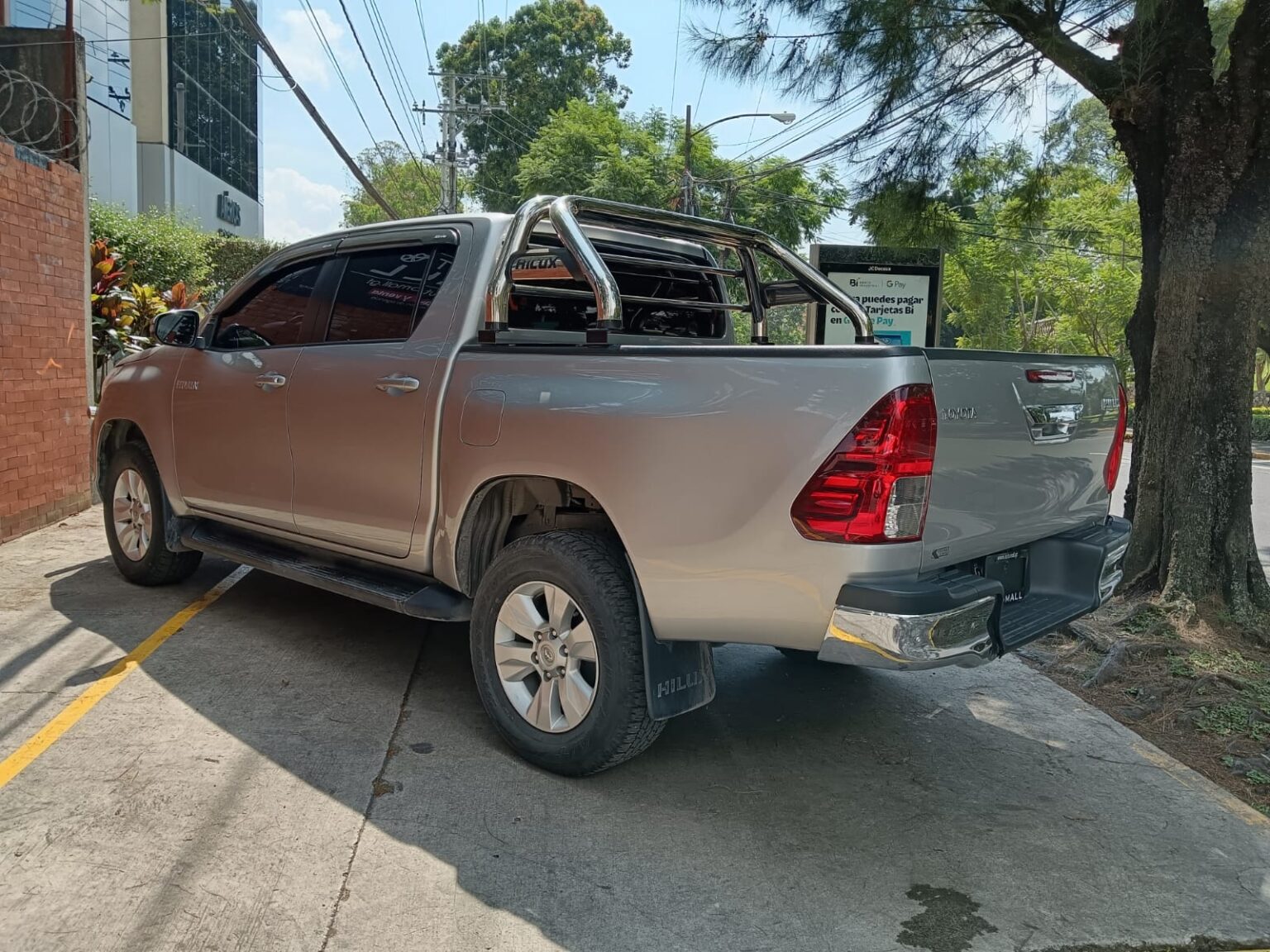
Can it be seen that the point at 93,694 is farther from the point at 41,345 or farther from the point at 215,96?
the point at 215,96

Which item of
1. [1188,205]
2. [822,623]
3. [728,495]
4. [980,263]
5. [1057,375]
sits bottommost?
[822,623]

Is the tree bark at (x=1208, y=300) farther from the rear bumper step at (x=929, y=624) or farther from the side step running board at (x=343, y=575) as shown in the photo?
the side step running board at (x=343, y=575)

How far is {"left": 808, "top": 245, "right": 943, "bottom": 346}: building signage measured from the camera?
405 inches

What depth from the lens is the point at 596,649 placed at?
3.59 metres

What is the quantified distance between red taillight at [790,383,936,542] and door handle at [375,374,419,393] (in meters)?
1.86

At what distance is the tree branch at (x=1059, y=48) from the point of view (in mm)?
6332

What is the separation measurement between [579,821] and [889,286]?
320 inches

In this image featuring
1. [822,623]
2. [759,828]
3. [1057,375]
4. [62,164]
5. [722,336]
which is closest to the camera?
[822,623]

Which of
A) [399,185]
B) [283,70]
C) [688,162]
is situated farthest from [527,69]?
[283,70]

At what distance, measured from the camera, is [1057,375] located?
3861 millimetres

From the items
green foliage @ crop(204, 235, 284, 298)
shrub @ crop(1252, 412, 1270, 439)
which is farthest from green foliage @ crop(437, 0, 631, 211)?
shrub @ crop(1252, 412, 1270, 439)

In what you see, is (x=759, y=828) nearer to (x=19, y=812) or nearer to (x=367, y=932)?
Answer: (x=367, y=932)

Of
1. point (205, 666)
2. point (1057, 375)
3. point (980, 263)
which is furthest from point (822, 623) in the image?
point (980, 263)

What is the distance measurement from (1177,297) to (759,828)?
428 centimetres
